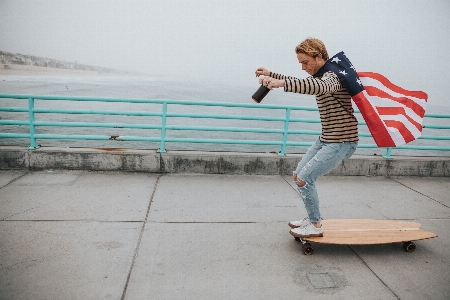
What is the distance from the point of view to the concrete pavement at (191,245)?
2604 mm

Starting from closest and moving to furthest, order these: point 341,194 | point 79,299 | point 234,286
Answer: point 79,299, point 234,286, point 341,194

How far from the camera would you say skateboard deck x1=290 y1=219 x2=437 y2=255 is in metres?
3.20

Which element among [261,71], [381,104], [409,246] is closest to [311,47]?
[261,71]

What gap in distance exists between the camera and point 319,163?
2934 mm

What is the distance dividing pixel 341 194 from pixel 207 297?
11.0 feet

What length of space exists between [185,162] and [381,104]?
361 centimetres

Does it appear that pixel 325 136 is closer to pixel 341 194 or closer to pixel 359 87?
pixel 359 87

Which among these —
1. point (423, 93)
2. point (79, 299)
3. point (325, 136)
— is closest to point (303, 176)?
point (325, 136)

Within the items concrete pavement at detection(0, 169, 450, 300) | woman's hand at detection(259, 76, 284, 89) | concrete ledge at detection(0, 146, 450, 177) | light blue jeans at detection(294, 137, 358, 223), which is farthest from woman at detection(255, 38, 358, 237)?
concrete ledge at detection(0, 146, 450, 177)

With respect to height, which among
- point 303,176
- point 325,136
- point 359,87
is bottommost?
point 303,176

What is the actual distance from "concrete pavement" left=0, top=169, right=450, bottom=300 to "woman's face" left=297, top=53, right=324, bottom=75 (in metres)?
1.95

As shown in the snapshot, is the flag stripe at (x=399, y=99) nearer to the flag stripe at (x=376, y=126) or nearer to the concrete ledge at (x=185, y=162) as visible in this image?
the flag stripe at (x=376, y=126)

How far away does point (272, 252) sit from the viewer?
127 inches

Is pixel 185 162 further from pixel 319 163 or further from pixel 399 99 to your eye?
pixel 399 99
